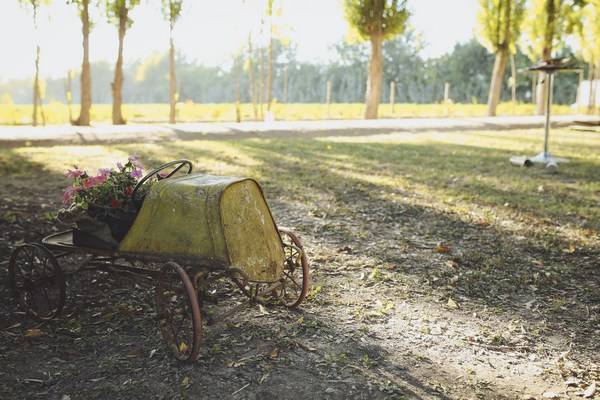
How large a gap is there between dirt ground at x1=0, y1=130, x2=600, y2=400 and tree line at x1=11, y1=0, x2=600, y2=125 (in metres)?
7.62

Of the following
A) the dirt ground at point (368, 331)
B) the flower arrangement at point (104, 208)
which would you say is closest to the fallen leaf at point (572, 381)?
the dirt ground at point (368, 331)

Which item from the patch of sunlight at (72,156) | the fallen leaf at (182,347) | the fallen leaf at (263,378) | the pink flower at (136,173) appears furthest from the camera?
the patch of sunlight at (72,156)

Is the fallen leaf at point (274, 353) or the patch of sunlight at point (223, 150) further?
the patch of sunlight at point (223, 150)

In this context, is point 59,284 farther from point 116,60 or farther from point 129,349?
point 116,60

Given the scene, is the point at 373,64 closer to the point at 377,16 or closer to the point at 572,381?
the point at 377,16

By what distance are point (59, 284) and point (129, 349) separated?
785 mm

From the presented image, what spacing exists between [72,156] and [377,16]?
15711 millimetres

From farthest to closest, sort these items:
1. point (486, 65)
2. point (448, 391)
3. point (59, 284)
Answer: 1. point (486, 65)
2. point (59, 284)
3. point (448, 391)

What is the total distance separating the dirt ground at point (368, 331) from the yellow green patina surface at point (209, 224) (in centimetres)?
55

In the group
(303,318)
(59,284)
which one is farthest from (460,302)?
(59,284)

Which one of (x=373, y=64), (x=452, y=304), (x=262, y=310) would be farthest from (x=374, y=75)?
(x=262, y=310)

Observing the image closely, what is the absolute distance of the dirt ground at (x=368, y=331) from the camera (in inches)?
114

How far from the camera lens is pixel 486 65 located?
63031mm

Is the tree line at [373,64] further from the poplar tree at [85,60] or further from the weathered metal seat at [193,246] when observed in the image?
the weathered metal seat at [193,246]
